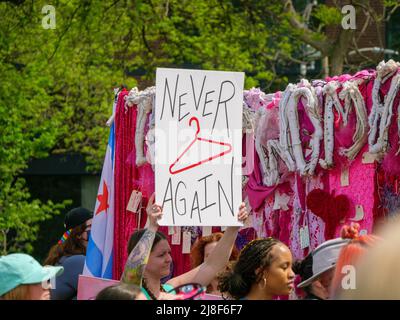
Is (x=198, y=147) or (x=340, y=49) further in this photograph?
(x=340, y=49)

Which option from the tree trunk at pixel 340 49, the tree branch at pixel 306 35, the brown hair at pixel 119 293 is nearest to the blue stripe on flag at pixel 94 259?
the brown hair at pixel 119 293

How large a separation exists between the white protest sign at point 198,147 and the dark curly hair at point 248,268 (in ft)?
2.31

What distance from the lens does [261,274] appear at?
4836mm

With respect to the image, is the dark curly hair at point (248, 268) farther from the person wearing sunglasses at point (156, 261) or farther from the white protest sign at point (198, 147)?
the white protest sign at point (198, 147)

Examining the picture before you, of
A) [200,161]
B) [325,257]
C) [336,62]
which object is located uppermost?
[336,62]

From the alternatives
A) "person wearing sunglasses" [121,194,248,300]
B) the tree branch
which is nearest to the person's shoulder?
"person wearing sunglasses" [121,194,248,300]

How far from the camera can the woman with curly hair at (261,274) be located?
190 inches

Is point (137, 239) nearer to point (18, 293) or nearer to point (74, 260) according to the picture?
point (18, 293)

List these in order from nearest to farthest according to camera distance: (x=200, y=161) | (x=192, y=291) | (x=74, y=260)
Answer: (x=192, y=291) → (x=200, y=161) → (x=74, y=260)

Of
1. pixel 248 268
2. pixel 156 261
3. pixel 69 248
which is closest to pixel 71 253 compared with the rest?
pixel 69 248

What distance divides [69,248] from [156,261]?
6.70 feet

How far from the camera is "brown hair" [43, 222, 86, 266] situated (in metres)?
6.96

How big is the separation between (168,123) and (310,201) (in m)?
0.98

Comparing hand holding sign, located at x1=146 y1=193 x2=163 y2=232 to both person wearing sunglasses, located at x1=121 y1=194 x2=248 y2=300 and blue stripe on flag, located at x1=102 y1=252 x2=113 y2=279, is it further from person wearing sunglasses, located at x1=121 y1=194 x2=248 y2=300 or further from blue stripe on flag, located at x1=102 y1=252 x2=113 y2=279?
blue stripe on flag, located at x1=102 y1=252 x2=113 y2=279
